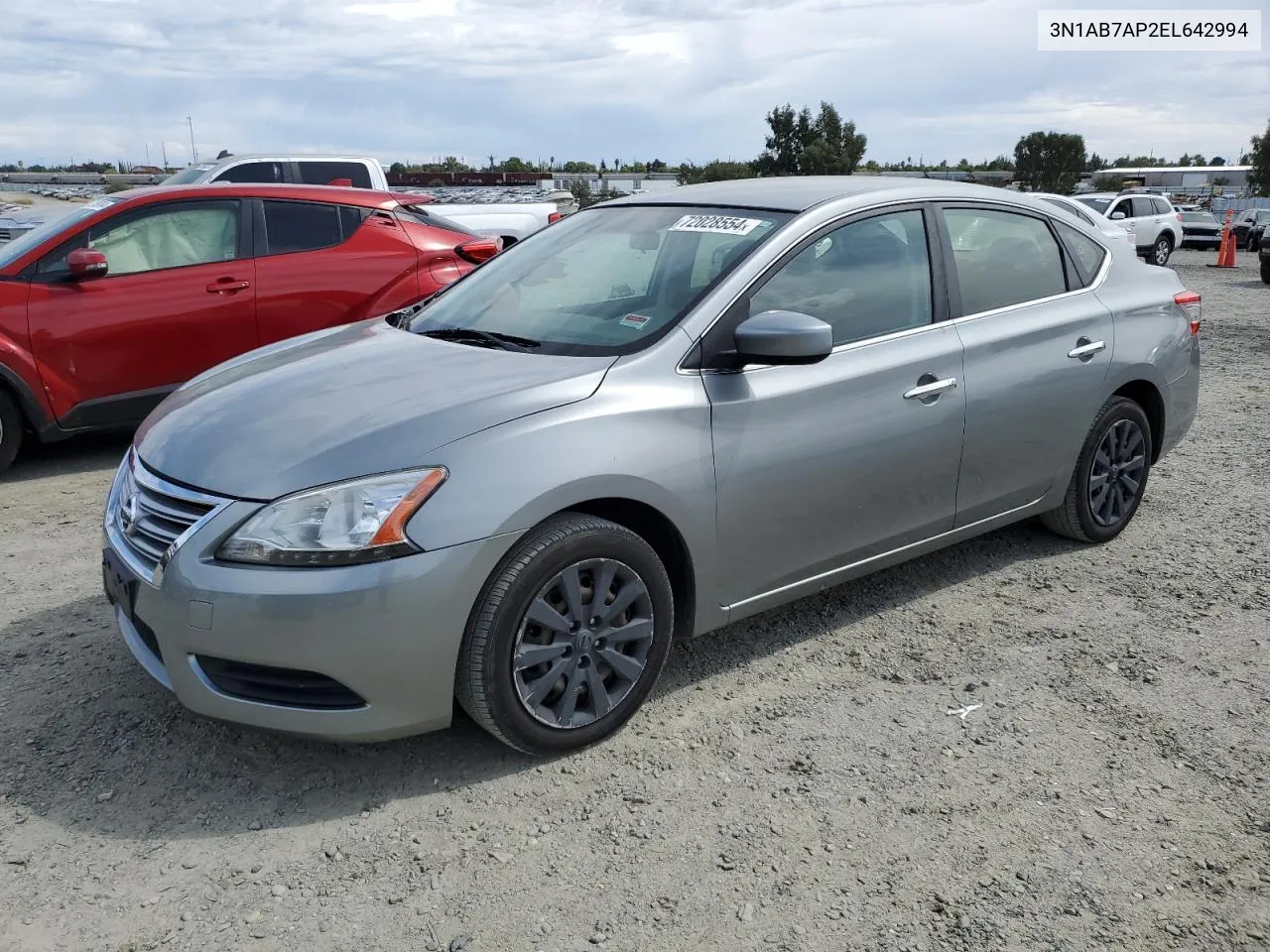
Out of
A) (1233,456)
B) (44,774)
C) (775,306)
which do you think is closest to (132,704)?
(44,774)

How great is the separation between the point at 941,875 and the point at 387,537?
1.66m

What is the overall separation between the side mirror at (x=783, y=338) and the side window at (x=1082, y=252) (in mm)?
1988

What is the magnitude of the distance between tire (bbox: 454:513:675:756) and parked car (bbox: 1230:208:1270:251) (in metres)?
31.7

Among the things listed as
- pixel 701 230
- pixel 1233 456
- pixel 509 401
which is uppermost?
pixel 701 230

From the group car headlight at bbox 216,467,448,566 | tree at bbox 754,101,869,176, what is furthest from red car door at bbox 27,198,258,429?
tree at bbox 754,101,869,176

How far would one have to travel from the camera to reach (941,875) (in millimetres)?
2727

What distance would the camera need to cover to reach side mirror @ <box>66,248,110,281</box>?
628 centimetres

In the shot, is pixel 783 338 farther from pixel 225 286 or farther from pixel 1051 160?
pixel 1051 160

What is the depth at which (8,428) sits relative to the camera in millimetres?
6262

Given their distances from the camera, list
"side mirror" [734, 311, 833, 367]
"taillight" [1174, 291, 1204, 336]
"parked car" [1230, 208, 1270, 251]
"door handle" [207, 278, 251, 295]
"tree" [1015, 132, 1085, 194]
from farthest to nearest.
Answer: "tree" [1015, 132, 1085, 194] < "parked car" [1230, 208, 1270, 251] < "door handle" [207, 278, 251, 295] < "taillight" [1174, 291, 1204, 336] < "side mirror" [734, 311, 833, 367]

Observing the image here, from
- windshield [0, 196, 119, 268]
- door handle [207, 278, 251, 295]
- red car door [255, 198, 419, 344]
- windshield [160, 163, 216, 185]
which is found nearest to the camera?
windshield [0, 196, 119, 268]

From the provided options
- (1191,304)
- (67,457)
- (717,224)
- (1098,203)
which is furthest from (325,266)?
(1098,203)

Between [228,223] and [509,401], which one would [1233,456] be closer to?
[509,401]

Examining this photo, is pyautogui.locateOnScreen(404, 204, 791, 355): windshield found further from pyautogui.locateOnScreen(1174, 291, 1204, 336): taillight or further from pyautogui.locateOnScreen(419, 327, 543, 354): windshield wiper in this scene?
pyautogui.locateOnScreen(1174, 291, 1204, 336): taillight
